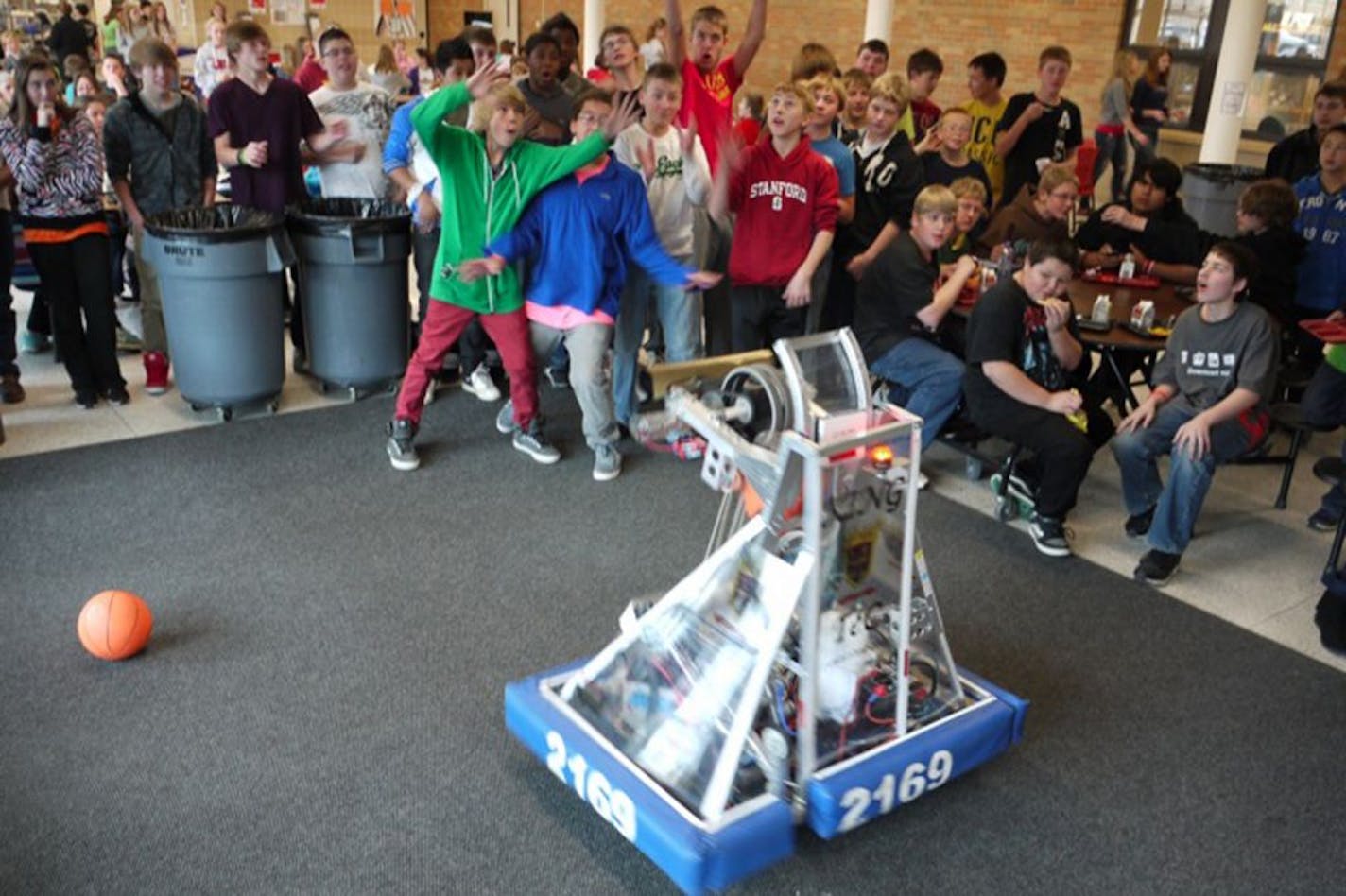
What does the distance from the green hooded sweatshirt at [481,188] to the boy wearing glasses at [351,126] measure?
137 centimetres

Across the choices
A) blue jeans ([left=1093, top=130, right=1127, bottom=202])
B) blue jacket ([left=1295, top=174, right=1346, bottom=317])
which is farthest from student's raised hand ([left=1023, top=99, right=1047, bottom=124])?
blue jeans ([left=1093, top=130, right=1127, bottom=202])

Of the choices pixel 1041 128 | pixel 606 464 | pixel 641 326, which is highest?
pixel 1041 128

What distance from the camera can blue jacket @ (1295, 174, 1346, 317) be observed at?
5.39 m

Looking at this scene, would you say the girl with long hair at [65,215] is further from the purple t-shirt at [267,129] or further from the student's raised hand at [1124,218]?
the student's raised hand at [1124,218]

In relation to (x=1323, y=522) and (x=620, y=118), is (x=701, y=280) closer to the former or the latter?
(x=620, y=118)

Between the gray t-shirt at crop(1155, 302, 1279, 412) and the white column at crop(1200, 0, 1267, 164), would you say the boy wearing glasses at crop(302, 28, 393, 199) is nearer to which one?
the gray t-shirt at crop(1155, 302, 1279, 412)

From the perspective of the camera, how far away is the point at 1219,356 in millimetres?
4348

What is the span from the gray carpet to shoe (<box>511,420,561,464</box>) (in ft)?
0.51

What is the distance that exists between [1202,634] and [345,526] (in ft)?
10.1

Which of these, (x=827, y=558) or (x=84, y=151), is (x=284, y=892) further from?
(x=84, y=151)

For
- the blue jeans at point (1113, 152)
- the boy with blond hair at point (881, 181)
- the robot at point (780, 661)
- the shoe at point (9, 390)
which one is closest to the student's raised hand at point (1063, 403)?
the boy with blond hair at point (881, 181)

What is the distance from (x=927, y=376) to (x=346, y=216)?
2.90 m

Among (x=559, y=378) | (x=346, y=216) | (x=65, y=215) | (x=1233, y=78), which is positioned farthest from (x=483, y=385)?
(x=1233, y=78)

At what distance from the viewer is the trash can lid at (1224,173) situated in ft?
23.4
